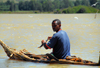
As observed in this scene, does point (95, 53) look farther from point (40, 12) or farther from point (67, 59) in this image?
point (40, 12)

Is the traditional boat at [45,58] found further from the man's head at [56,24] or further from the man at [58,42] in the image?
the man's head at [56,24]

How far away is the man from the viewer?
29.1 feet

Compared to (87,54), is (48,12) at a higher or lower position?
lower

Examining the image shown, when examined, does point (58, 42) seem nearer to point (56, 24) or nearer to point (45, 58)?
point (56, 24)

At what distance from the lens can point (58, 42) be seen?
9039mm

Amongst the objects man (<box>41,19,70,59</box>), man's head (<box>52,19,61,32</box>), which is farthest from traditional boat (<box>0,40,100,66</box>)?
man's head (<box>52,19,61,32</box>)

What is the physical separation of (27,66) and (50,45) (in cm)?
164

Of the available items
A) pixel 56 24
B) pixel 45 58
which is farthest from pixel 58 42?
pixel 45 58

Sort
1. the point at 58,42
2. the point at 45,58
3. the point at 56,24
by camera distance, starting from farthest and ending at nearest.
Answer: the point at 45,58
the point at 58,42
the point at 56,24

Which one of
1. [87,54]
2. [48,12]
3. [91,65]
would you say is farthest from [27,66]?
[48,12]

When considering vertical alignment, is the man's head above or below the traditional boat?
above

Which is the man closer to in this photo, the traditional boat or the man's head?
the man's head

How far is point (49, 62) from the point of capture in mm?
Result: 9625

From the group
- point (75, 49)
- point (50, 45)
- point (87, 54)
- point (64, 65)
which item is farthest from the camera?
point (75, 49)
